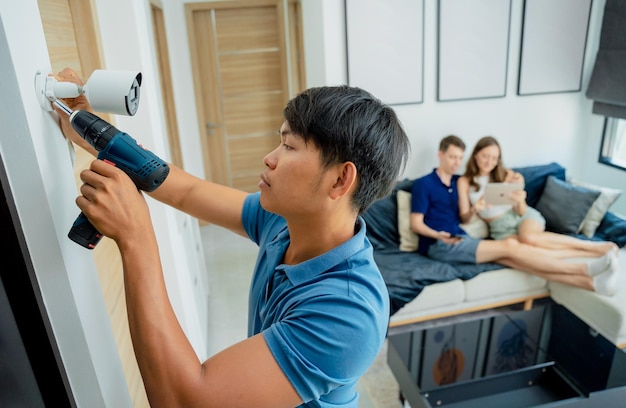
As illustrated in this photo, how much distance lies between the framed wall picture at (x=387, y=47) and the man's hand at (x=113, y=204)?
2.60 metres

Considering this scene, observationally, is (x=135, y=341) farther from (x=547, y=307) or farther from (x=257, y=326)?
(x=547, y=307)

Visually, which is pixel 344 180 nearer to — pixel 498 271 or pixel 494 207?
pixel 498 271

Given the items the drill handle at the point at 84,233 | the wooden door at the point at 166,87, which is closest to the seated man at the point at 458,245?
the wooden door at the point at 166,87

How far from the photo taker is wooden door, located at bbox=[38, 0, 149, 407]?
92cm

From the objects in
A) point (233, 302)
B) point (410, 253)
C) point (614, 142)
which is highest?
point (614, 142)

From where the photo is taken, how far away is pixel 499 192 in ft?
9.50

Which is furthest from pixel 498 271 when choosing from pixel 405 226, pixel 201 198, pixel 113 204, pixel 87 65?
pixel 113 204

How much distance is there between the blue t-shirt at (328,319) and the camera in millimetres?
701

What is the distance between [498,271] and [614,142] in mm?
1735

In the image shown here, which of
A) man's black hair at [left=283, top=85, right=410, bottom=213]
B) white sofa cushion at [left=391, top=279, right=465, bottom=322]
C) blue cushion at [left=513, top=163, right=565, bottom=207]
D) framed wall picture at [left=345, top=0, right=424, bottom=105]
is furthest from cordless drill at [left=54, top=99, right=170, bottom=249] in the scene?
blue cushion at [left=513, top=163, right=565, bottom=207]

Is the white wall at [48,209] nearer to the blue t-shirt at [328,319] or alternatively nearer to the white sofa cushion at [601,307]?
the blue t-shirt at [328,319]

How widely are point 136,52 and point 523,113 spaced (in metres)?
3.03

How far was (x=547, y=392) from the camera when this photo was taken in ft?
6.29

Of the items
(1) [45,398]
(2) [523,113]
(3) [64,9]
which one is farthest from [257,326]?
(2) [523,113]
